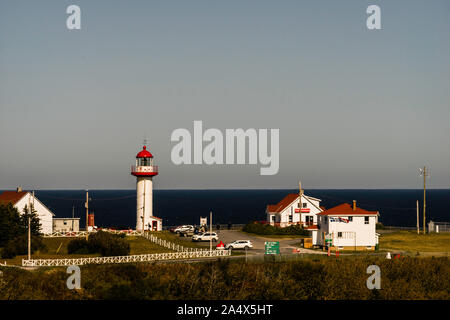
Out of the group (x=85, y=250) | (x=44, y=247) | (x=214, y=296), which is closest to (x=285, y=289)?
(x=214, y=296)

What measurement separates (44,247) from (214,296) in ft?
90.8

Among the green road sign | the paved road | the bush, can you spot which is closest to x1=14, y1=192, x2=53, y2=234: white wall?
the paved road

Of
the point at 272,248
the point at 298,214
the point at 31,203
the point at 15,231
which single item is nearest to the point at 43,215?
the point at 31,203

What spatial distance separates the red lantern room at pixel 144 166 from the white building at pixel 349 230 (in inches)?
1059

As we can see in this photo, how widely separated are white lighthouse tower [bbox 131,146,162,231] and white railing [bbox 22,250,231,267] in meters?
22.8

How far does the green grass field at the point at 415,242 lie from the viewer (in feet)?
199

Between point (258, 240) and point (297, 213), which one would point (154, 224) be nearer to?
point (258, 240)

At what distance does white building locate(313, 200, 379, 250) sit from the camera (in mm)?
58812

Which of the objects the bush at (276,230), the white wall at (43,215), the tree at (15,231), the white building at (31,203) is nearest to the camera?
the tree at (15,231)

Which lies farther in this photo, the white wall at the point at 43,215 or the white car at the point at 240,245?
the white wall at the point at 43,215

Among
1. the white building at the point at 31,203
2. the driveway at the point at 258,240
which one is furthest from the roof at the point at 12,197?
the driveway at the point at 258,240

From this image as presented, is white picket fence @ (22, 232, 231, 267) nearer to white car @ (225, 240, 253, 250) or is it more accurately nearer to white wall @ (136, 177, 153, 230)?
white car @ (225, 240, 253, 250)

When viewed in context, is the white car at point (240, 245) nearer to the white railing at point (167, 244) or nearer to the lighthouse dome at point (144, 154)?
the white railing at point (167, 244)
